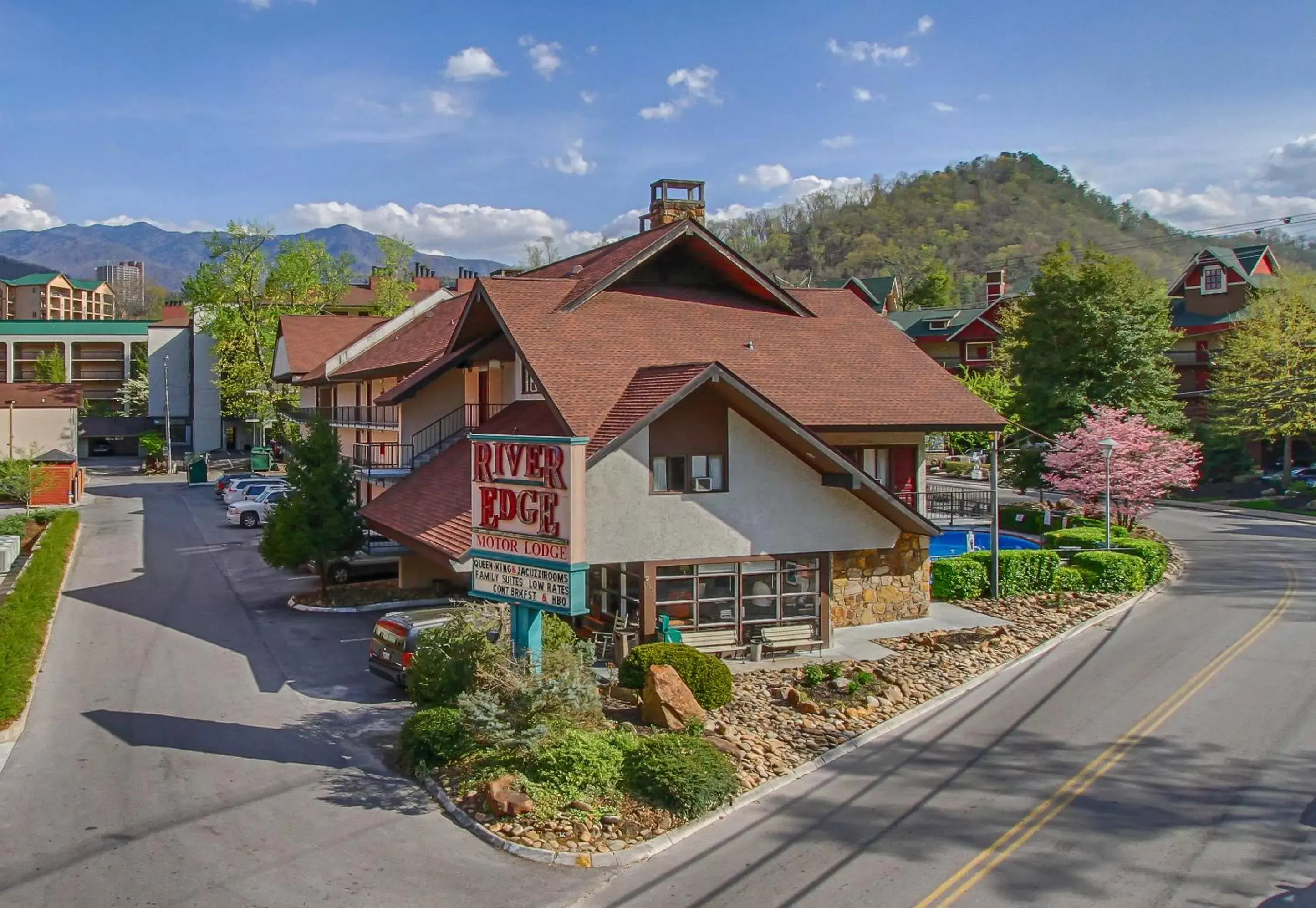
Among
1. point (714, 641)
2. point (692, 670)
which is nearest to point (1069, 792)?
point (692, 670)

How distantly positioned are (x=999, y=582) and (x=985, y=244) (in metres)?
173

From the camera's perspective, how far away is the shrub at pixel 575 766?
46.7 ft

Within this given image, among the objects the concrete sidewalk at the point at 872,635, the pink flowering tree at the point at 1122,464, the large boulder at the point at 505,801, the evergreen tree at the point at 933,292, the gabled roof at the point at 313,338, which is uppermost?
the evergreen tree at the point at 933,292

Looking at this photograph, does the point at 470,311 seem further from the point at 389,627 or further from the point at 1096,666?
the point at 1096,666

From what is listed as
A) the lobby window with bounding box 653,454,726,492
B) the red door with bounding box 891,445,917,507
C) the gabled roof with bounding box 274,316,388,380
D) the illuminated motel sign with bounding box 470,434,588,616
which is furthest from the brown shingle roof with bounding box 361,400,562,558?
the gabled roof with bounding box 274,316,388,380

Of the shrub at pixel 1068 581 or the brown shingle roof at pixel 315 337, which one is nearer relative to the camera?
the shrub at pixel 1068 581

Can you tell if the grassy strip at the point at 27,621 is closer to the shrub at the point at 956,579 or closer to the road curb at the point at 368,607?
the road curb at the point at 368,607

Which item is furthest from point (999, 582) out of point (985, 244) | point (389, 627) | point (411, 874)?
point (985, 244)

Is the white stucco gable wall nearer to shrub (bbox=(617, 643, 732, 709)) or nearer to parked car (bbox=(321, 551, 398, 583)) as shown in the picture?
shrub (bbox=(617, 643, 732, 709))

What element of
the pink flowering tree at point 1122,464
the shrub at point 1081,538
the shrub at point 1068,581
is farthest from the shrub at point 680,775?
the pink flowering tree at point 1122,464

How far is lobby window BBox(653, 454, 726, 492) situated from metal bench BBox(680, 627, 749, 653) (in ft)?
9.78

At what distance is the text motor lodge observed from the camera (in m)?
16.3

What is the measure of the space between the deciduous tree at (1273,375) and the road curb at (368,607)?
148 feet

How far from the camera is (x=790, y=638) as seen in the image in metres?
22.6
